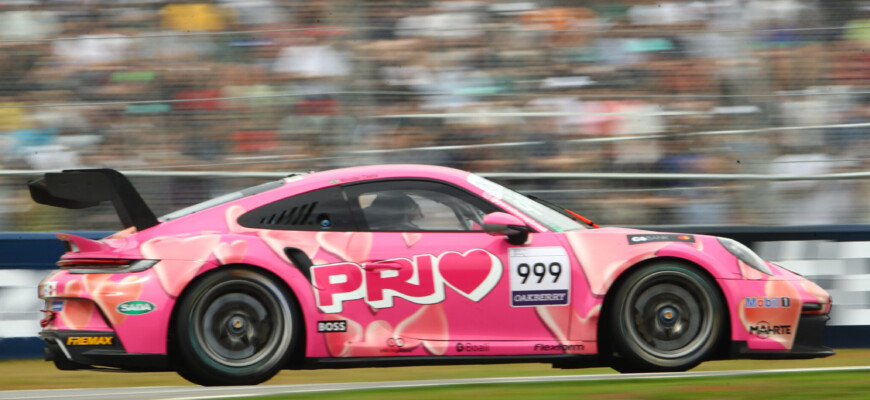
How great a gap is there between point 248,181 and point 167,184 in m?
0.59

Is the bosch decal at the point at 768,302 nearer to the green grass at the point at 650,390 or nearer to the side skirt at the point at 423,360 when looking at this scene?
the green grass at the point at 650,390

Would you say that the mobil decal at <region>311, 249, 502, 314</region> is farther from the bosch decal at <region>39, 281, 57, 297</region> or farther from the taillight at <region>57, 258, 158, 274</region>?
the bosch decal at <region>39, 281, 57, 297</region>

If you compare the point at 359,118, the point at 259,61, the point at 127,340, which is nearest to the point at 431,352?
the point at 127,340

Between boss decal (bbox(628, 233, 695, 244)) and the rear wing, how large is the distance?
250cm

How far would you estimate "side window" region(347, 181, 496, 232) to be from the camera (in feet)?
18.6

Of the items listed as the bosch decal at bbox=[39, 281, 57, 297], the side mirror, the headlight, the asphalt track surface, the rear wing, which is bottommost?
the asphalt track surface

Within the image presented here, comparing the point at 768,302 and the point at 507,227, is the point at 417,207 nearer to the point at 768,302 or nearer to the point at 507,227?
the point at 507,227

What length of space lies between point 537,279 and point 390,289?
2.45 ft

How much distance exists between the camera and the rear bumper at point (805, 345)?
223 inches

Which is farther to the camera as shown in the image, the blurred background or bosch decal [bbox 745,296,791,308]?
the blurred background

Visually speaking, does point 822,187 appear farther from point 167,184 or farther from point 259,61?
point 167,184

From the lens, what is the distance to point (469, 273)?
18.1 ft

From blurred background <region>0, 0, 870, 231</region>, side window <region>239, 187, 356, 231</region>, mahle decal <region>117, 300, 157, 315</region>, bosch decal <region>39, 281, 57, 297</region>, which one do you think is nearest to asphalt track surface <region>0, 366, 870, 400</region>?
mahle decal <region>117, 300, 157, 315</region>

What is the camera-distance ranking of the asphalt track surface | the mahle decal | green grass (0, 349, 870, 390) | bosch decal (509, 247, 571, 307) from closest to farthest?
1. the asphalt track surface
2. the mahle decal
3. bosch decal (509, 247, 571, 307)
4. green grass (0, 349, 870, 390)
